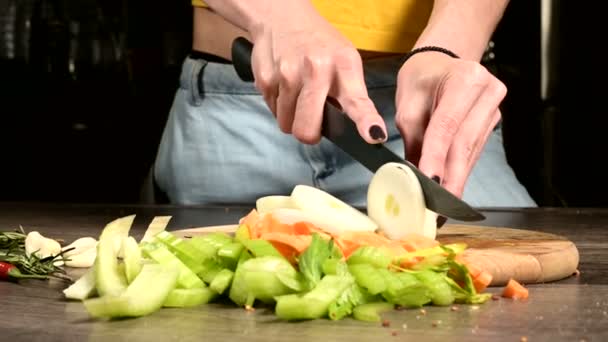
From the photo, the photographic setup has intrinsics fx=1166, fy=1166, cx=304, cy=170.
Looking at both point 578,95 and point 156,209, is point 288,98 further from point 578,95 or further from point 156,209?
point 578,95

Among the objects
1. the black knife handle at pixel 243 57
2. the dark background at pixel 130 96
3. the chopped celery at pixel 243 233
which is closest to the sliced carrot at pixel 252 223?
the chopped celery at pixel 243 233

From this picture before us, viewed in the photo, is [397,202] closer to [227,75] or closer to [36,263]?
[36,263]

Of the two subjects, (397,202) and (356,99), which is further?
(356,99)

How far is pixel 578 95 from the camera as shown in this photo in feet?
9.60

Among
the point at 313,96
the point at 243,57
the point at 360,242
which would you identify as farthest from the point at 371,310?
the point at 243,57

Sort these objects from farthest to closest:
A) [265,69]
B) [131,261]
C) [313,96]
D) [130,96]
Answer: [130,96] < [265,69] < [313,96] < [131,261]

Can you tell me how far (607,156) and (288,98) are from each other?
5.34 feet

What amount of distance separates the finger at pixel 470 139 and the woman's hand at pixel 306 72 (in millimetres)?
104

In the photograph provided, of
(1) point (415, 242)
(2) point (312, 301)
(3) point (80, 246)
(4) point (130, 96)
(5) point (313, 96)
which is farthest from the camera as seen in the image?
(4) point (130, 96)

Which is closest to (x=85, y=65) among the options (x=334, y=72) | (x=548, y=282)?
(x=334, y=72)

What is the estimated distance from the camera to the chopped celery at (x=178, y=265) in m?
1.05

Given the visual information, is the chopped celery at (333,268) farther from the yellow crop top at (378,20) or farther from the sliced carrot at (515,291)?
the yellow crop top at (378,20)

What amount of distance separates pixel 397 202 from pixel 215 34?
694 mm

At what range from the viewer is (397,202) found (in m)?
1.26
